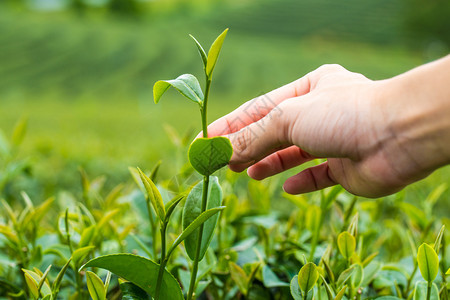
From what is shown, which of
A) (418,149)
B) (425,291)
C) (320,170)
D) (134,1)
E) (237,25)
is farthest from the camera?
(134,1)

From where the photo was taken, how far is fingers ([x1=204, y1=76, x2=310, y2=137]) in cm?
76

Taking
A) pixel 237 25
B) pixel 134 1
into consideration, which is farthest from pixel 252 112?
pixel 134 1

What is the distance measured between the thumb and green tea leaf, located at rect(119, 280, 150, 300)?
253 mm

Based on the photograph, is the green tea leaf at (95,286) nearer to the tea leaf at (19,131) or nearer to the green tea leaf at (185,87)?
the green tea leaf at (185,87)

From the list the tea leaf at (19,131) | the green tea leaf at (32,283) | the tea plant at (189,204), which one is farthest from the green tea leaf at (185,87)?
the tea leaf at (19,131)

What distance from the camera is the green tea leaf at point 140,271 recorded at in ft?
1.88

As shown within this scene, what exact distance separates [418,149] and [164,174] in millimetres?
1907

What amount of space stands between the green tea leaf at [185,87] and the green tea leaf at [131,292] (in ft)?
0.94

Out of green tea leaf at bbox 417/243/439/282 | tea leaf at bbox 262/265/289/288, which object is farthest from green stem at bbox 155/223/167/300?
green tea leaf at bbox 417/243/439/282

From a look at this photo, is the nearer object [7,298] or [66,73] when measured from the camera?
[7,298]

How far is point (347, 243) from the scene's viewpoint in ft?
2.39

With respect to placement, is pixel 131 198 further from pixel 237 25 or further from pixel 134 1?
pixel 134 1

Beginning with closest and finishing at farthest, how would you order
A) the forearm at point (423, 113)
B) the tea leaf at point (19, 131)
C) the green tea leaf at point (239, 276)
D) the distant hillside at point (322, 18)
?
the forearm at point (423, 113) < the green tea leaf at point (239, 276) < the tea leaf at point (19, 131) < the distant hillside at point (322, 18)

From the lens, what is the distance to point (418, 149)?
57 cm
